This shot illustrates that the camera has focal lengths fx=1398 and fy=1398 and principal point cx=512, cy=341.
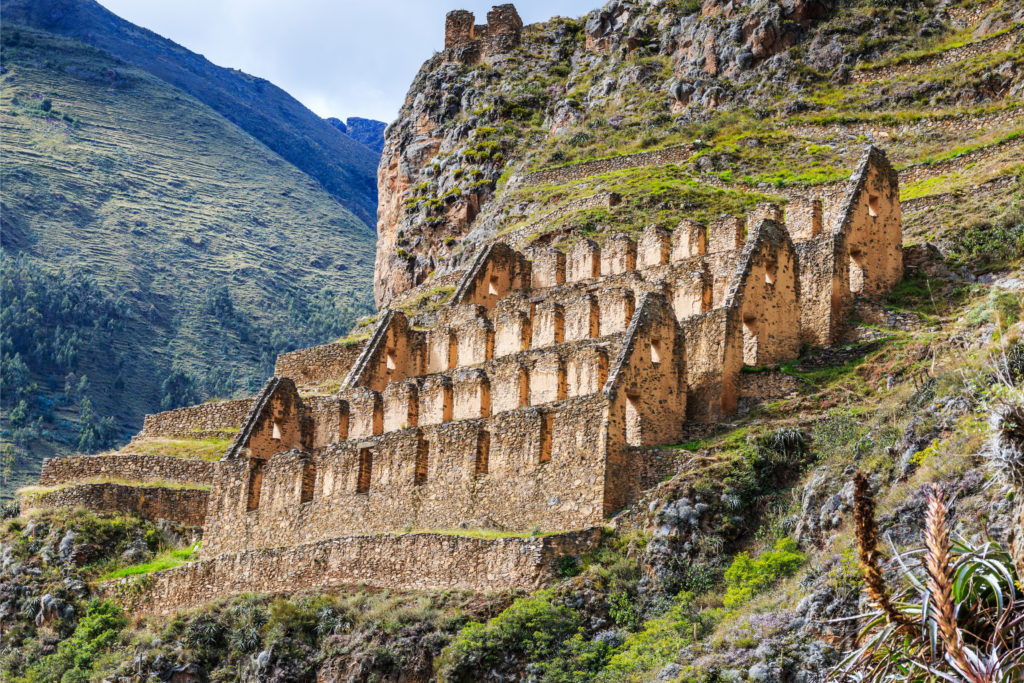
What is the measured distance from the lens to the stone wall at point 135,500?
4097cm

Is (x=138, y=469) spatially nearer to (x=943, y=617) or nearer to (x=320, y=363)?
(x=320, y=363)

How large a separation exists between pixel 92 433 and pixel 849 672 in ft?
267

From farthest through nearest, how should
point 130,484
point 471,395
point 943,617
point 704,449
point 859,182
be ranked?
point 130,484 → point 471,395 → point 859,182 → point 704,449 → point 943,617

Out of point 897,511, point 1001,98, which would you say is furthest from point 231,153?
point 897,511

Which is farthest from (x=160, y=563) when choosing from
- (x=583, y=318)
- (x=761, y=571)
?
(x=761, y=571)

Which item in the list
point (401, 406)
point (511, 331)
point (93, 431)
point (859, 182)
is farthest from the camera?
point (93, 431)

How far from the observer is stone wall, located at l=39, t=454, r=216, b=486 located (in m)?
42.6

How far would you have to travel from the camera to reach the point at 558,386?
114ft

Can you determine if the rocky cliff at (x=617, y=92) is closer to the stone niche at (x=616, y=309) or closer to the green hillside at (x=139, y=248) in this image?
the stone niche at (x=616, y=309)

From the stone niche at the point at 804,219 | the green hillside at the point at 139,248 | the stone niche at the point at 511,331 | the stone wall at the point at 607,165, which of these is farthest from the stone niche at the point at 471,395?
the green hillside at the point at 139,248

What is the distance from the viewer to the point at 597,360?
33.9 meters

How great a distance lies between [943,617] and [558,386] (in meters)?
22.8

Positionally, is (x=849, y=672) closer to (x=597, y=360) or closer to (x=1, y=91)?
(x=597, y=360)

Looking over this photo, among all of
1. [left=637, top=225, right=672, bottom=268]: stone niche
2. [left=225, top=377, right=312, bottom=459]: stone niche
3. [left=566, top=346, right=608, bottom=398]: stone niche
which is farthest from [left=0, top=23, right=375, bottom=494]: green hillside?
[left=566, top=346, right=608, bottom=398]: stone niche
